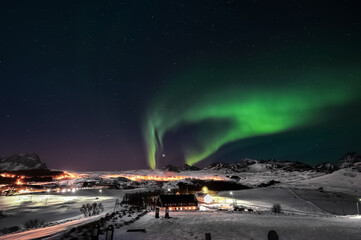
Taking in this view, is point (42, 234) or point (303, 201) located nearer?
point (42, 234)

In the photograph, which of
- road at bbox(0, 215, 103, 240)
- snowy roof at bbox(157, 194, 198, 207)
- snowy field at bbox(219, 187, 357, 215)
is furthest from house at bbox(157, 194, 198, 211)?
road at bbox(0, 215, 103, 240)

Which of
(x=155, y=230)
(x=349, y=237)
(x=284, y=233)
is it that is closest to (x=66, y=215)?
(x=155, y=230)

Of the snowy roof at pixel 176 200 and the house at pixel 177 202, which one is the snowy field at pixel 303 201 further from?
the house at pixel 177 202

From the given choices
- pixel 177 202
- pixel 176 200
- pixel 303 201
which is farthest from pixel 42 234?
pixel 303 201

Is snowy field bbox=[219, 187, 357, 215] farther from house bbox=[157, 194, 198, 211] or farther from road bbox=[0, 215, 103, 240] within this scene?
road bbox=[0, 215, 103, 240]

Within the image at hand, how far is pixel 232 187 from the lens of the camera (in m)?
139

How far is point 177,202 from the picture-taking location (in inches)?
2169

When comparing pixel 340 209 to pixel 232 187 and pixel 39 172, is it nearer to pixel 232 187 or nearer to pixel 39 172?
pixel 232 187

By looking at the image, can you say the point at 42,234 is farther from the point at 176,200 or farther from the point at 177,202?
the point at 176,200

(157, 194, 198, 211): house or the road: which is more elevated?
the road

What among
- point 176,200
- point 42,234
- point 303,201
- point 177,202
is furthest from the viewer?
point 303,201

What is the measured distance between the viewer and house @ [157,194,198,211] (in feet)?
176

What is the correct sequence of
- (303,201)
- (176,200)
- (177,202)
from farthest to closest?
(303,201)
(176,200)
(177,202)

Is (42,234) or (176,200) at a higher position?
(42,234)
